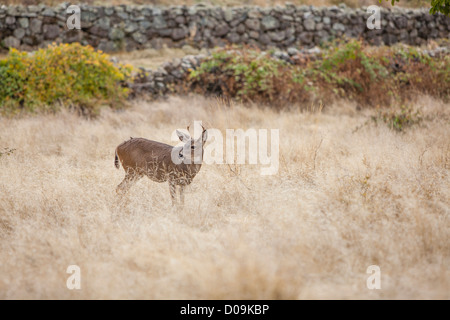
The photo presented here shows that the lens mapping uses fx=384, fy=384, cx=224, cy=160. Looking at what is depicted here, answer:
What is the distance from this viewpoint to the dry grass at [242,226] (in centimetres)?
287

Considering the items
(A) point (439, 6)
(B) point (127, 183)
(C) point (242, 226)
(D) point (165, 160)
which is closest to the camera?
(C) point (242, 226)

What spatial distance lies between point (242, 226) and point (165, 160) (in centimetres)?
109

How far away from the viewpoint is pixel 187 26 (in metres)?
14.5

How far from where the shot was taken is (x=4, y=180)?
4855mm

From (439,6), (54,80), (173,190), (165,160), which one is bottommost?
(173,190)

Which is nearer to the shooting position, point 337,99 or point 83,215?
point 83,215

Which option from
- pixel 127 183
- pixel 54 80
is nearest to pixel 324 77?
pixel 54 80

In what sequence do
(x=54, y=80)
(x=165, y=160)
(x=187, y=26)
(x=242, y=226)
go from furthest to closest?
(x=187, y=26) < (x=54, y=80) < (x=165, y=160) < (x=242, y=226)

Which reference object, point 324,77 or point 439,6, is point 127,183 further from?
point 324,77
